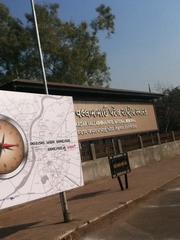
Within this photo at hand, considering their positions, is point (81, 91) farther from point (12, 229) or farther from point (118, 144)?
point (12, 229)

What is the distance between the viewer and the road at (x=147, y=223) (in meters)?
9.05

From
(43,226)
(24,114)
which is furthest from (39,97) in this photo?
(43,226)

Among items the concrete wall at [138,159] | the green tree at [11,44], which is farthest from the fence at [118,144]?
the green tree at [11,44]

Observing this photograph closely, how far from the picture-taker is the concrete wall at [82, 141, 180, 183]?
69.2 feet

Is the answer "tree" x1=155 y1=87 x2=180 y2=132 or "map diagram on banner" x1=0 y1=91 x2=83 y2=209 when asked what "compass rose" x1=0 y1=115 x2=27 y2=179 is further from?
"tree" x1=155 y1=87 x2=180 y2=132

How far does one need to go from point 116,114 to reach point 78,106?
3920 mm

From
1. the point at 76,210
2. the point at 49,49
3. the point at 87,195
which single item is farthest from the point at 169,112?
the point at 76,210

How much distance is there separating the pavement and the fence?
7.05 ft

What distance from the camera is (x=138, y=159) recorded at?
26234mm

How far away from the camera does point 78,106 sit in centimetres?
2384

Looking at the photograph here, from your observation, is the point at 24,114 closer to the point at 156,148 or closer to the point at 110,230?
the point at 110,230

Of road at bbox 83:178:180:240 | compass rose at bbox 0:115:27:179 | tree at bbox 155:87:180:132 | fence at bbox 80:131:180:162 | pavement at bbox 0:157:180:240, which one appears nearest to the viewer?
road at bbox 83:178:180:240

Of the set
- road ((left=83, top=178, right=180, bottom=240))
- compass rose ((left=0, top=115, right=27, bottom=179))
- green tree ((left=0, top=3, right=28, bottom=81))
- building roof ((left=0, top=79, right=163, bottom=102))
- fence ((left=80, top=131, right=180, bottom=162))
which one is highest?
green tree ((left=0, top=3, right=28, bottom=81))

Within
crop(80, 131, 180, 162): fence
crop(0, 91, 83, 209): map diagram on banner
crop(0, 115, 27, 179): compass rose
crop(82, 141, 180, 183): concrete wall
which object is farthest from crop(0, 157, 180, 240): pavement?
crop(80, 131, 180, 162): fence
